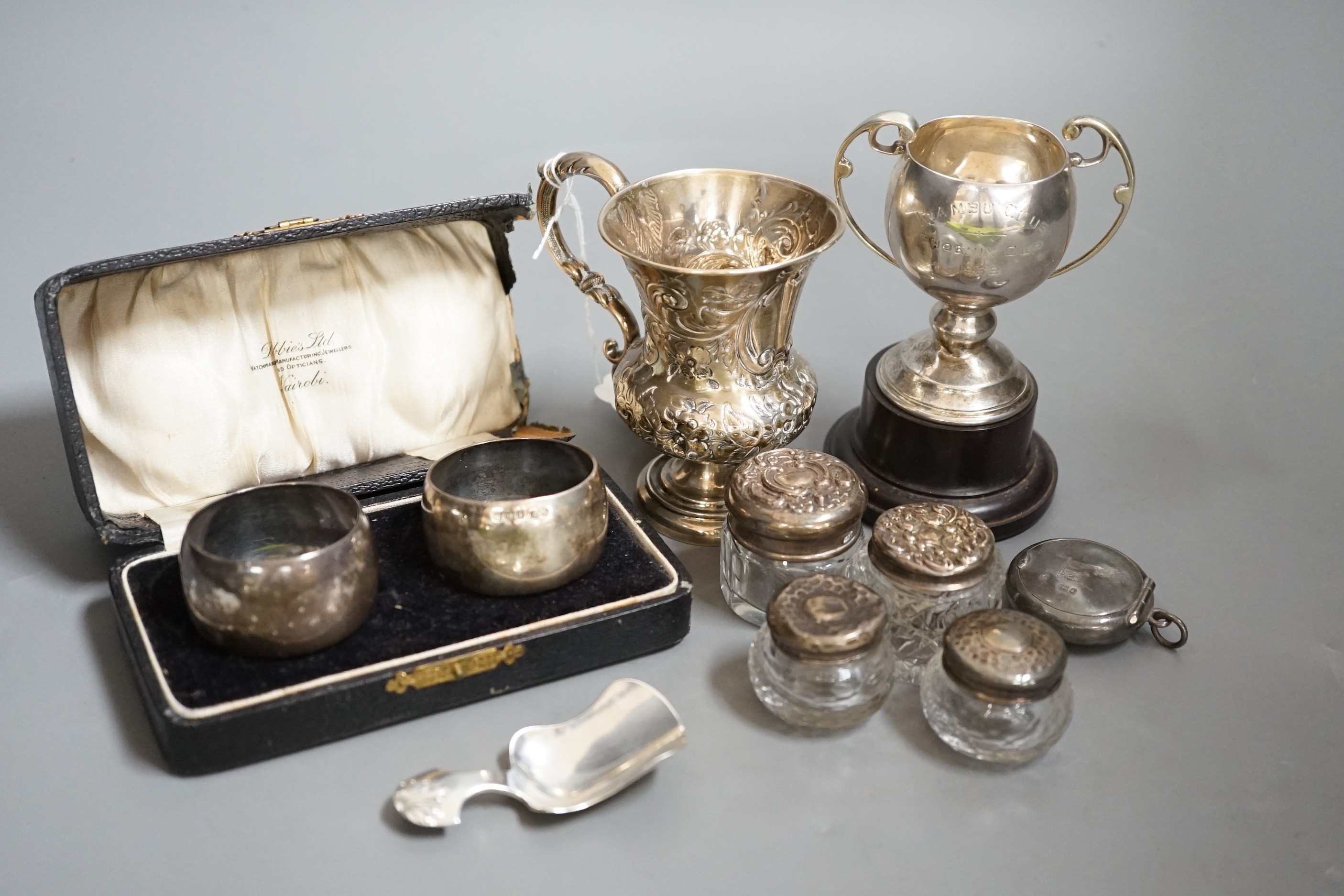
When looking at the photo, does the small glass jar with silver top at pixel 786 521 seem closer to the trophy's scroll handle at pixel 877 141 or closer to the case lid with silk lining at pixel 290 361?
the trophy's scroll handle at pixel 877 141

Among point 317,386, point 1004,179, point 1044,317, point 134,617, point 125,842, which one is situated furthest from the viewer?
point 1044,317

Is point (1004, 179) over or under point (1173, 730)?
over

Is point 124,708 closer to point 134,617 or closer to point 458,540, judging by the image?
point 134,617

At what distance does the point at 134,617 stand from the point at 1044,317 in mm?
1820

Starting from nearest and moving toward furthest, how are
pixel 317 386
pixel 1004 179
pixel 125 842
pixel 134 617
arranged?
1. pixel 125 842
2. pixel 134 617
3. pixel 1004 179
4. pixel 317 386

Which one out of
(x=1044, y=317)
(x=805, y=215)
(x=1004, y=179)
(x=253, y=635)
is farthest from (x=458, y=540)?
(x=1044, y=317)

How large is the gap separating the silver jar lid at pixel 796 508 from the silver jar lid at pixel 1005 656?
215 millimetres

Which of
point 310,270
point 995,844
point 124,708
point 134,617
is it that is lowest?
point 995,844

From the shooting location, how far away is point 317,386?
2.02 meters

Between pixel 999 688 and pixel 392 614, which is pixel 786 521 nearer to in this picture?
pixel 999 688

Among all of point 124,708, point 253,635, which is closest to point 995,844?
point 253,635

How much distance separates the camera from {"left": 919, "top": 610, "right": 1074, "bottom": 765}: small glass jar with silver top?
1.48 m

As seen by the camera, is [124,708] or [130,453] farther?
[130,453]

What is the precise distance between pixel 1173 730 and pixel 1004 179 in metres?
0.80
